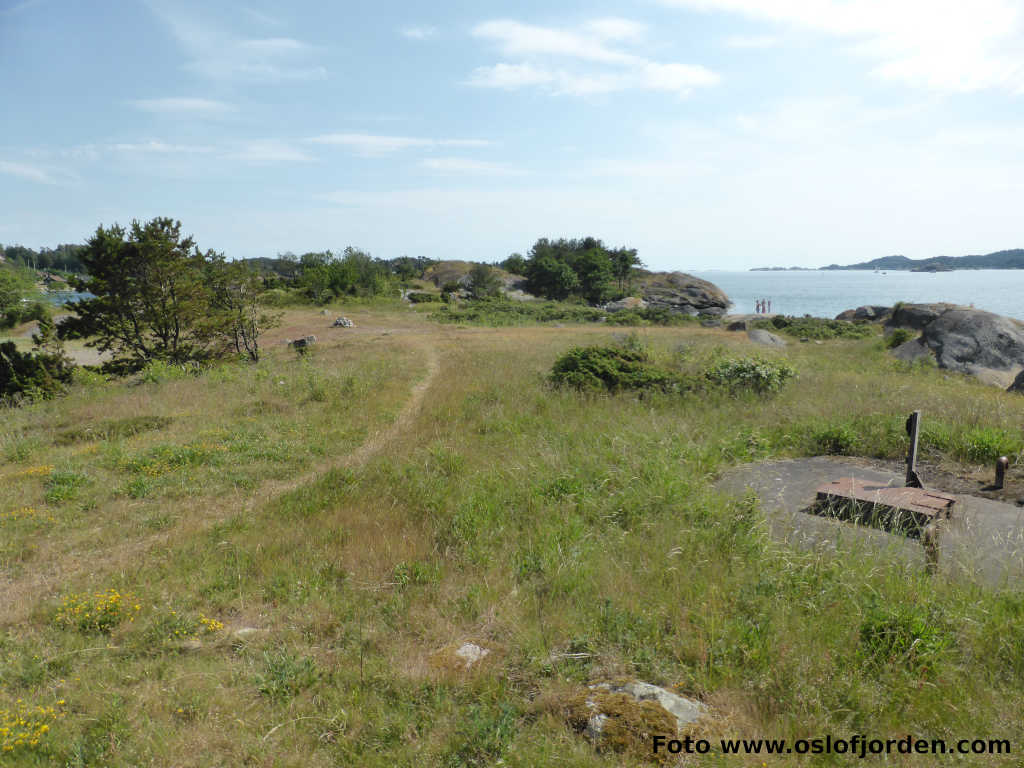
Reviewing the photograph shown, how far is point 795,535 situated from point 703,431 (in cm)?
442

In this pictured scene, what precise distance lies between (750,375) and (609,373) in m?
3.13

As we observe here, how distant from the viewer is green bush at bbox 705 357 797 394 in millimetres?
13172

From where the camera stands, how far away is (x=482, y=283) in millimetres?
66875

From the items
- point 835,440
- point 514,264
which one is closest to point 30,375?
point 835,440

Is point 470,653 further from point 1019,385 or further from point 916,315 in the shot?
point 916,315

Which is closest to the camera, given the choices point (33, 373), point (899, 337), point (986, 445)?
point (986, 445)

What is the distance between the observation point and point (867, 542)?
529 cm

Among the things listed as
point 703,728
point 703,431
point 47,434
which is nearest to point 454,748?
point 703,728

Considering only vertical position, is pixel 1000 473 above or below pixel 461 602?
above

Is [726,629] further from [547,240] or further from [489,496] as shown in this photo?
[547,240]

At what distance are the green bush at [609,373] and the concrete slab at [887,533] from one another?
17.8ft

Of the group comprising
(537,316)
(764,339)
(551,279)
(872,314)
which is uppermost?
(551,279)

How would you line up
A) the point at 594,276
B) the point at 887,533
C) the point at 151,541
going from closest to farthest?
the point at 887,533 < the point at 151,541 < the point at 594,276

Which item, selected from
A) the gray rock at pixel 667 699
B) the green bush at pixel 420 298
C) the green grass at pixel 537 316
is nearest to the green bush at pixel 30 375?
the gray rock at pixel 667 699
